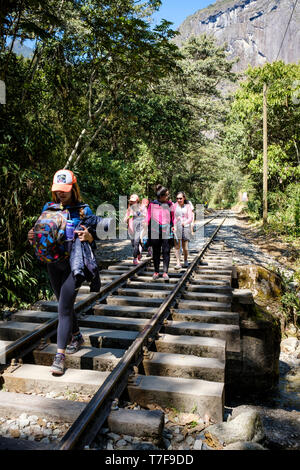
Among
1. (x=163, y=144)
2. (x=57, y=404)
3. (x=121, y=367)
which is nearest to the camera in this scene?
(x=57, y=404)

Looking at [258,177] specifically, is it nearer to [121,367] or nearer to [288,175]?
[288,175]

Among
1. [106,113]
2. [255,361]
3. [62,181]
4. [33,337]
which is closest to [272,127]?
[106,113]

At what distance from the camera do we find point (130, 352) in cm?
343

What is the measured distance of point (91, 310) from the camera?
16.7ft

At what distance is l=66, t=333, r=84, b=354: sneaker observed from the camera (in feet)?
11.8

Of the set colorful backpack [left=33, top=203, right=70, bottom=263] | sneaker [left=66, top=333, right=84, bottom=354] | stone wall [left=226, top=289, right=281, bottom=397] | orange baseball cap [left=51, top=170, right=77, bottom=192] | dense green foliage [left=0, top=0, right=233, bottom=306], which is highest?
dense green foliage [left=0, top=0, right=233, bottom=306]

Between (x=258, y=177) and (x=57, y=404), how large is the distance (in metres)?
25.5

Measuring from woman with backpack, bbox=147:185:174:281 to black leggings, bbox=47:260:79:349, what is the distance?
3.53m

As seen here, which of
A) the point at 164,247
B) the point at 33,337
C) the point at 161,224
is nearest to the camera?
the point at 33,337

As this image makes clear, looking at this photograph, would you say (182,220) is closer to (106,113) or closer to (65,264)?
(65,264)

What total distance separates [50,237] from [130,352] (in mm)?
1346

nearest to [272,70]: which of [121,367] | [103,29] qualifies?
[103,29]

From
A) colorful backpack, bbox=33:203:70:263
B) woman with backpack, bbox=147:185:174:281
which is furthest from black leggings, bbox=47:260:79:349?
woman with backpack, bbox=147:185:174:281

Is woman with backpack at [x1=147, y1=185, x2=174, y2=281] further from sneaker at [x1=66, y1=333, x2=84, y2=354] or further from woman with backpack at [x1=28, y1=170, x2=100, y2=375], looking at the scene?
woman with backpack at [x1=28, y1=170, x2=100, y2=375]
